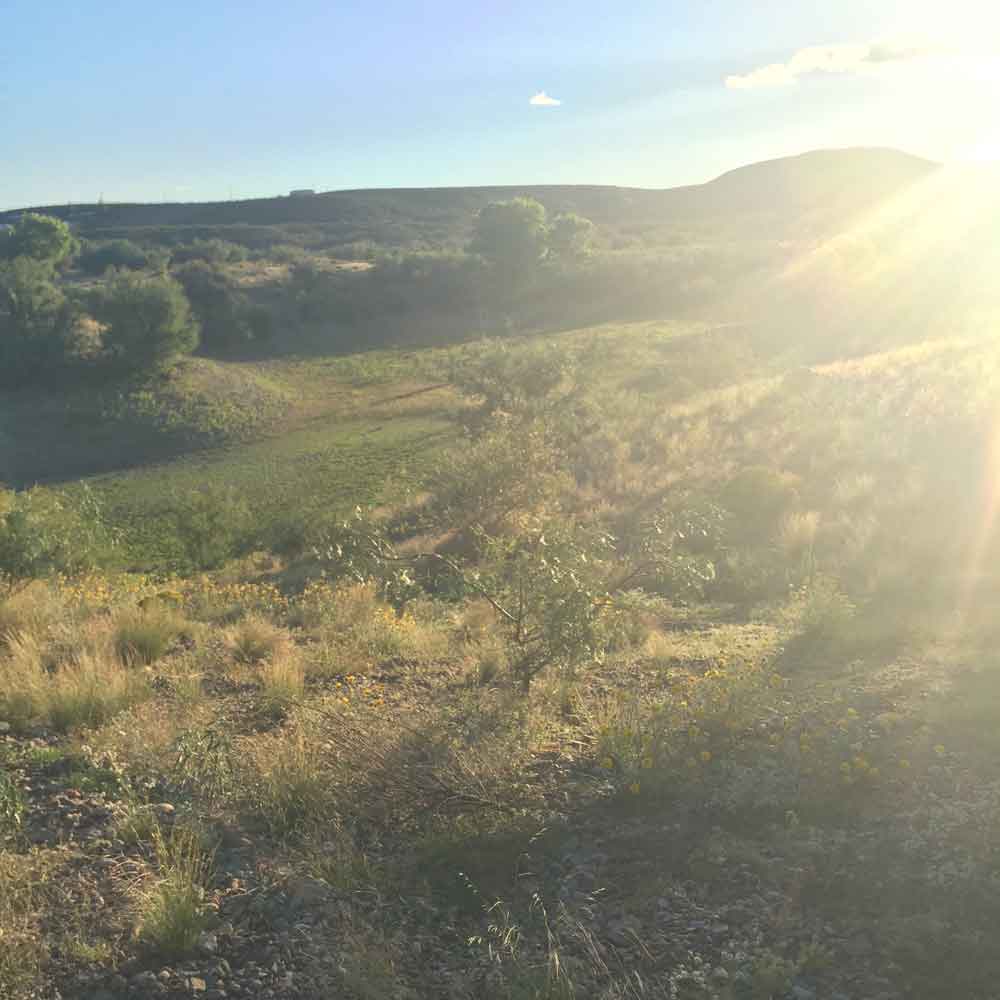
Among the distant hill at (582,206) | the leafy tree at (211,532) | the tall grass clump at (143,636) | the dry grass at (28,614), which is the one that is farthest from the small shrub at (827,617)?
the distant hill at (582,206)

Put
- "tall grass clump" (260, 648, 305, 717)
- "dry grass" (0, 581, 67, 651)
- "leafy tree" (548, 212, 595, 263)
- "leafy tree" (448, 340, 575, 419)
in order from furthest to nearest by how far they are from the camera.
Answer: "leafy tree" (548, 212, 595, 263) < "leafy tree" (448, 340, 575, 419) < "dry grass" (0, 581, 67, 651) < "tall grass clump" (260, 648, 305, 717)

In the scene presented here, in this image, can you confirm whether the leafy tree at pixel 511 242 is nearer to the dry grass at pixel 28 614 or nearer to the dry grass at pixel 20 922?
the dry grass at pixel 28 614

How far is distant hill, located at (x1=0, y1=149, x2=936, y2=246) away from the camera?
94.4m

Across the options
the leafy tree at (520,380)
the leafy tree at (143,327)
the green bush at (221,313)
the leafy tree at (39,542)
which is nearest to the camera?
the leafy tree at (39,542)

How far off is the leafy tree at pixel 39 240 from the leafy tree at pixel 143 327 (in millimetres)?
31808

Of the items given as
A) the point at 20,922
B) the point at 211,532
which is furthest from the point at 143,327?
the point at 20,922

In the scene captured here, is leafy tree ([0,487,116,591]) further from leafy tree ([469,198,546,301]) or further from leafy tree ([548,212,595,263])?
leafy tree ([548,212,595,263])

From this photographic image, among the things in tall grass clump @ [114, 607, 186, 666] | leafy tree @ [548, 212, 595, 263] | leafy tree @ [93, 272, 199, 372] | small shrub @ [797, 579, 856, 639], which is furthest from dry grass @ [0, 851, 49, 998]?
leafy tree @ [548, 212, 595, 263]

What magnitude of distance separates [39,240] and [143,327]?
36548mm

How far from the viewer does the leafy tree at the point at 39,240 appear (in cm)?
6656

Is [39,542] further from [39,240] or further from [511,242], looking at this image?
[39,240]

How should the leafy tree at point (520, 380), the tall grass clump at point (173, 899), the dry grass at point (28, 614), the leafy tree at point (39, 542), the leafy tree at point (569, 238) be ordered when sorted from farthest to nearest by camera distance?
the leafy tree at point (569, 238), the leafy tree at point (520, 380), the leafy tree at point (39, 542), the dry grass at point (28, 614), the tall grass clump at point (173, 899)

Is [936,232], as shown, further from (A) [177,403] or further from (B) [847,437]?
(A) [177,403]

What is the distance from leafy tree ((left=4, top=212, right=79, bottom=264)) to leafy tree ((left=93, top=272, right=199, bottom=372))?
31808 millimetres
